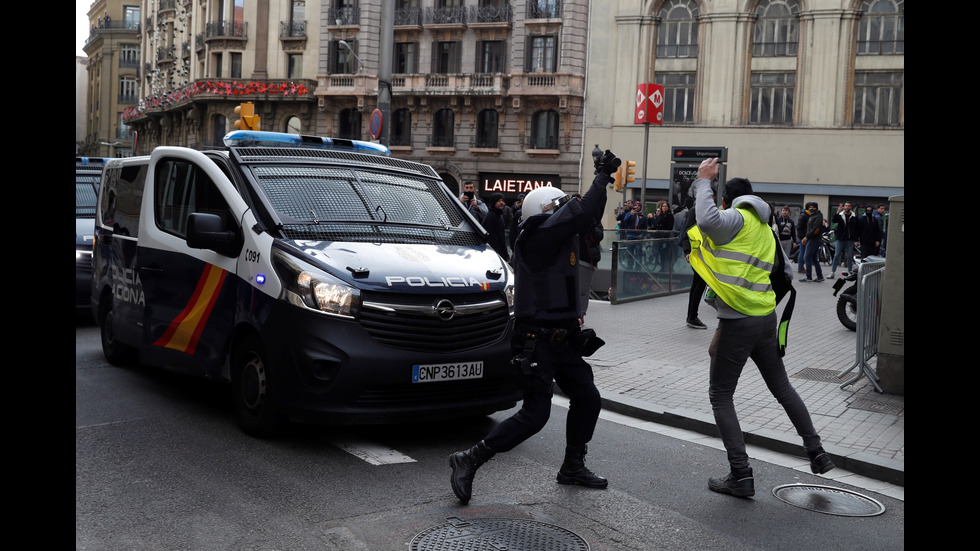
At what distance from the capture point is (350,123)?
48156 mm

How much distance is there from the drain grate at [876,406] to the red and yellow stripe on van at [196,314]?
5.25 m

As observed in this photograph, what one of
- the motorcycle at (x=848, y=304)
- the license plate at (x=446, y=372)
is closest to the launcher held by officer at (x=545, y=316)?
the license plate at (x=446, y=372)

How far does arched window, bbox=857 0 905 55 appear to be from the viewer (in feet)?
120

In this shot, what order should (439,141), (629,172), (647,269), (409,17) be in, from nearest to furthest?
(647,269) → (629,172) → (439,141) → (409,17)

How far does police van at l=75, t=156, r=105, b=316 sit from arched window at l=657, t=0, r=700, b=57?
30260 millimetres

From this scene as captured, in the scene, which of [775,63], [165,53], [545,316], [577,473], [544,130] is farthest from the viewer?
[165,53]

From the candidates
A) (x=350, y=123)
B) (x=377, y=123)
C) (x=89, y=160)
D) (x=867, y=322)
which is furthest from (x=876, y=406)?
(x=350, y=123)

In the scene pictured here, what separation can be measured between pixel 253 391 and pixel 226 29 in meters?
50.2

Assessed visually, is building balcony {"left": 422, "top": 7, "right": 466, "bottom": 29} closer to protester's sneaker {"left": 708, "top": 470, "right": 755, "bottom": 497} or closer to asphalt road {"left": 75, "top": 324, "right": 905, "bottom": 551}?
asphalt road {"left": 75, "top": 324, "right": 905, "bottom": 551}

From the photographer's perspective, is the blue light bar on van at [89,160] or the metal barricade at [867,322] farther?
the blue light bar on van at [89,160]

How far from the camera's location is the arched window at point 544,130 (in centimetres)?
4328

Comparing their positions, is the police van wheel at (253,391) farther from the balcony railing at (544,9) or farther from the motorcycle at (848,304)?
the balcony railing at (544,9)

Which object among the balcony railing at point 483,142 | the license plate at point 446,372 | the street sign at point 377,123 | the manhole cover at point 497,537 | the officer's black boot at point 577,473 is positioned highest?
the balcony railing at point 483,142

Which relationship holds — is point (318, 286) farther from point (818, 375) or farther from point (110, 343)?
point (818, 375)
